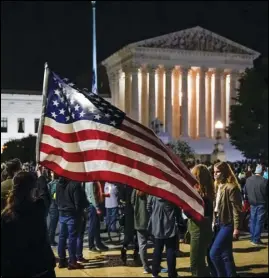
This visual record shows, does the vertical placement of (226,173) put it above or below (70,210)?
above

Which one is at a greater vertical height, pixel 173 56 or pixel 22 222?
pixel 173 56

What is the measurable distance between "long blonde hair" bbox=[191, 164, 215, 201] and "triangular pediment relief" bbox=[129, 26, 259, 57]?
56.8 meters

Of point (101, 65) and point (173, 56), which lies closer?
point (173, 56)

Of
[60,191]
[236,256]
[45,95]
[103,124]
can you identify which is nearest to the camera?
[103,124]

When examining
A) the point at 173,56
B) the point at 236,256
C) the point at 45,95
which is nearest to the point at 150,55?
the point at 173,56

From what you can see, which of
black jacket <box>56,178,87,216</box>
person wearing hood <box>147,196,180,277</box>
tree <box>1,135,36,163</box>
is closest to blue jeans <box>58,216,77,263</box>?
black jacket <box>56,178,87,216</box>

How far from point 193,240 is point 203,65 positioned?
60.8 metres

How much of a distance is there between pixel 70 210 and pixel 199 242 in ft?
9.44

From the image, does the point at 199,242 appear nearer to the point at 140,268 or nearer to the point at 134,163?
the point at 140,268

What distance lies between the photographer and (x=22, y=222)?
5328mm

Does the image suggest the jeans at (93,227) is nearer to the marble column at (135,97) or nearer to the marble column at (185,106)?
the marble column at (135,97)

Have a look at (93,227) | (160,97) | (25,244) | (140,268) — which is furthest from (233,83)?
(25,244)

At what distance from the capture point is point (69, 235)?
1045 centimetres

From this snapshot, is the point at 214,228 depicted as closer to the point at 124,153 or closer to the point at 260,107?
the point at 124,153
